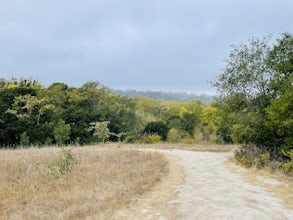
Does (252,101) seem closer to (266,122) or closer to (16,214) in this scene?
(266,122)

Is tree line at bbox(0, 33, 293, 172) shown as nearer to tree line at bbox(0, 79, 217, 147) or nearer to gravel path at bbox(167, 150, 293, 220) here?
tree line at bbox(0, 79, 217, 147)

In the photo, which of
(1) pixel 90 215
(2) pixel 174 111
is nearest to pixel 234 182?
(1) pixel 90 215

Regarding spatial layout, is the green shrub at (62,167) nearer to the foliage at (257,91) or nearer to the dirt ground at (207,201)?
the dirt ground at (207,201)

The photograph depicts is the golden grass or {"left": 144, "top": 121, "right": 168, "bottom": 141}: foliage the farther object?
{"left": 144, "top": 121, "right": 168, "bottom": 141}: foliage

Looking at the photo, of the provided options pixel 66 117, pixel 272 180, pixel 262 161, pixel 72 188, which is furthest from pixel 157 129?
pixel 72 188

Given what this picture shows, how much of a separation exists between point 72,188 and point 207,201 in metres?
3.78

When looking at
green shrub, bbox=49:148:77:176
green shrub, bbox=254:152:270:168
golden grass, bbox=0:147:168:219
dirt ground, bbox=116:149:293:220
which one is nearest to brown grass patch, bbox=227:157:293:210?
dirt ground, bbox=116:149:293:220

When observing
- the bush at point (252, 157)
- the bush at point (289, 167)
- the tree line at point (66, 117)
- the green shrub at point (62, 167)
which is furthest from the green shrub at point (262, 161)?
the tree line at point (66, 117)

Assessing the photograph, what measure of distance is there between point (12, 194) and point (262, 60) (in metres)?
11.2

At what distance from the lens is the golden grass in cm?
649

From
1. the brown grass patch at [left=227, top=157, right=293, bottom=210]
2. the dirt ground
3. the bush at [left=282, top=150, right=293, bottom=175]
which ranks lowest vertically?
the dirt ground

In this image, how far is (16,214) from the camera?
661 centimetres

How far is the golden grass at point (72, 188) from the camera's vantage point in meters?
6.49

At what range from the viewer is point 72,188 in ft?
27.1
